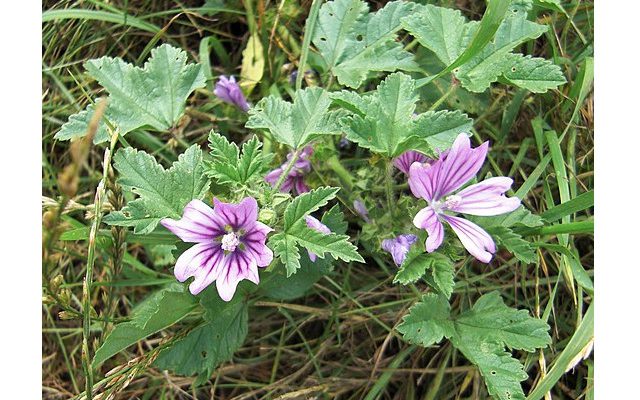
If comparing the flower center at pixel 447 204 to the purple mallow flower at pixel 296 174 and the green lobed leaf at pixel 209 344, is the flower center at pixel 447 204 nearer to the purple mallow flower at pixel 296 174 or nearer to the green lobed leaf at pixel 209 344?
the purple mallow flower at pixel 296 174

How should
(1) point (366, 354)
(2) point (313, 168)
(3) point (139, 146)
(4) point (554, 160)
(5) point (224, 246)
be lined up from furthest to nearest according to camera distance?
1. (3) point (139, 146)
2. (1) point (366, 354)
3. (4) point (554, 160)
4. (2) point (313, 168)
5. (5) point (224, 246)

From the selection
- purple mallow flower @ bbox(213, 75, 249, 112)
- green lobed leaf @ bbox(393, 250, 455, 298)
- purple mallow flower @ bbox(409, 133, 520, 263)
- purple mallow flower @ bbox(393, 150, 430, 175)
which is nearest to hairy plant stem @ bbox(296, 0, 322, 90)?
purple mallow flower @ bbox(213, 75, 249, 112)

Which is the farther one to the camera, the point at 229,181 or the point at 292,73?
the point at 292,73

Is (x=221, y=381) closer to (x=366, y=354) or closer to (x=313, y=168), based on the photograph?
(x=366, y=354)

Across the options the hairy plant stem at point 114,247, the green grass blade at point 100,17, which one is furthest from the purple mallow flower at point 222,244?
the green grass blade at point 100,17

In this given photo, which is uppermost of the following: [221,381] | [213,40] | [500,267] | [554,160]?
[213,40]

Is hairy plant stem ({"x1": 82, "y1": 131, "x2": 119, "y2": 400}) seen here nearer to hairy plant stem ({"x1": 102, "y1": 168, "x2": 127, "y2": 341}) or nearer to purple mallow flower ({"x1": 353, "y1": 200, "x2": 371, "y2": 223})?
hairy plant stem ({"x1": 102, "y1": 168, "x2": 127, "y2": 341})

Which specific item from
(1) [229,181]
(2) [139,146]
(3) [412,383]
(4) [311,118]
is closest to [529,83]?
(4) [311,118]
